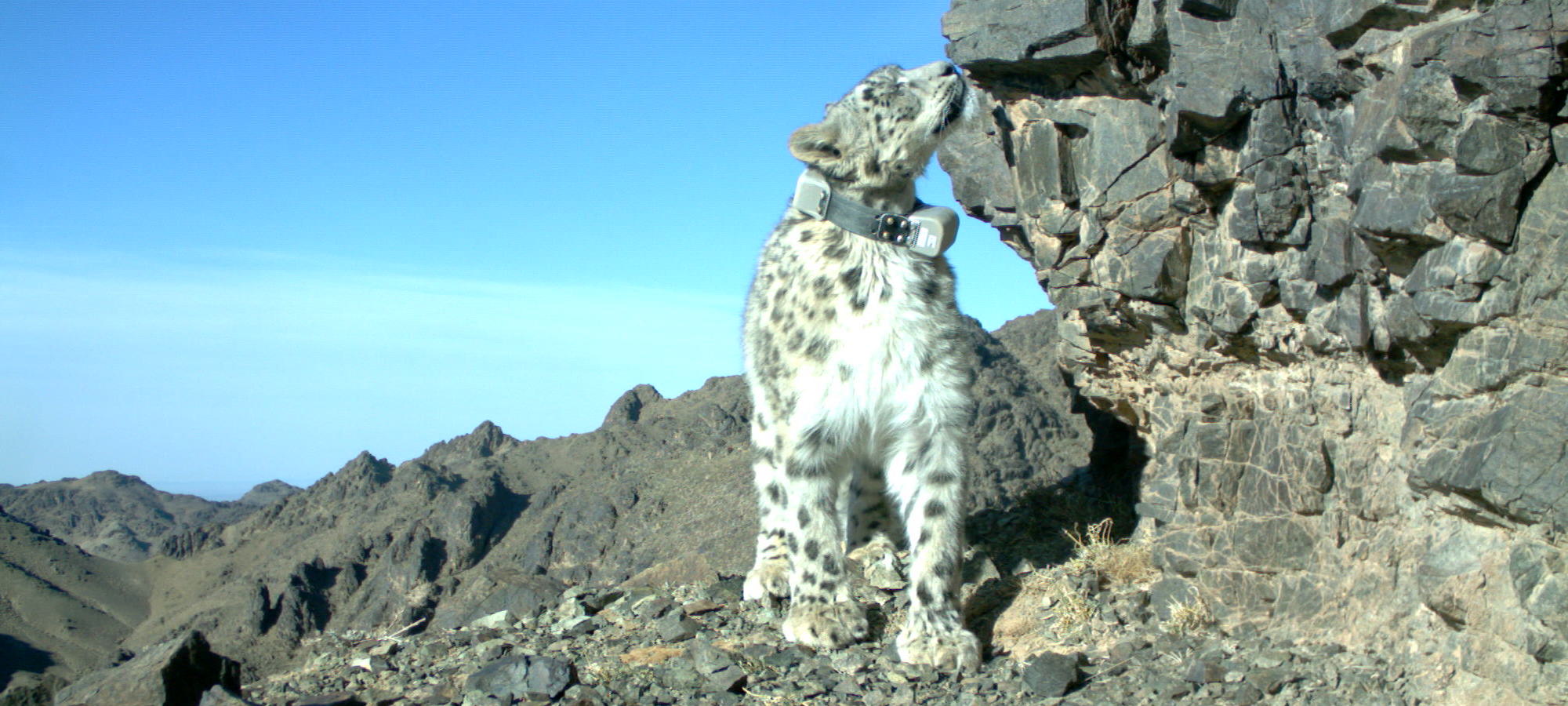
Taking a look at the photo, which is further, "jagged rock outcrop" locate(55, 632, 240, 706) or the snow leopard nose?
the snow leopard nose

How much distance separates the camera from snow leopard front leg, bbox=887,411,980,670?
18.2ft

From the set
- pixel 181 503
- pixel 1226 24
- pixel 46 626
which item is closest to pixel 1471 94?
A: pixel 1226 24

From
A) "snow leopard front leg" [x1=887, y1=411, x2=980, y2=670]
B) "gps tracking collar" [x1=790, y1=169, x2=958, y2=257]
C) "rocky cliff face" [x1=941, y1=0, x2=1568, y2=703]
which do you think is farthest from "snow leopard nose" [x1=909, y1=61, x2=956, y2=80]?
"snow leopard front leg" [x1=887, y1=411, x2=980, y2=670]

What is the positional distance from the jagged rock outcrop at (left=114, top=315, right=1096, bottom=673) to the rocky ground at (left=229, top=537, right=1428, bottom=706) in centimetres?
322

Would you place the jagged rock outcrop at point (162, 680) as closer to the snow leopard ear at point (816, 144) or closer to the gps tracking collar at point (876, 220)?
the gps tracking collar at point (876, 220)

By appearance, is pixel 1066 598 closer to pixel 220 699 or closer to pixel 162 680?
pixel 220 699

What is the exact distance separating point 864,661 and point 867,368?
1539 millimetres

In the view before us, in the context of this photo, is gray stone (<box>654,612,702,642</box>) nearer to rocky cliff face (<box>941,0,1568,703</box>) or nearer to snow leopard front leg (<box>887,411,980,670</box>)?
snow leopard front leg (<box>887,411,980,670</box>)

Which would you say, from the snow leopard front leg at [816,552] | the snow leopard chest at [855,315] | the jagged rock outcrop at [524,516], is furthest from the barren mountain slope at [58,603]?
the snow leopard chest at [855,315]

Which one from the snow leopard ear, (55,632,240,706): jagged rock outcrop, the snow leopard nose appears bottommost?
(55,632,240,706): jagged rock outcrop

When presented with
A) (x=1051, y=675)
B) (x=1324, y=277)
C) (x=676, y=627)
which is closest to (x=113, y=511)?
(x=676, y=627)

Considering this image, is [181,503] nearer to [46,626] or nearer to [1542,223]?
[46,626]

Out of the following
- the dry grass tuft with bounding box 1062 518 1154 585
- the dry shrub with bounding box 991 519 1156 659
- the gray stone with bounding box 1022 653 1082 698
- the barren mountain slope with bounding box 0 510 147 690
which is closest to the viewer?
the gray stone with bounding box 1022 653 1082 698

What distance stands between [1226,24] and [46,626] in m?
15.6
